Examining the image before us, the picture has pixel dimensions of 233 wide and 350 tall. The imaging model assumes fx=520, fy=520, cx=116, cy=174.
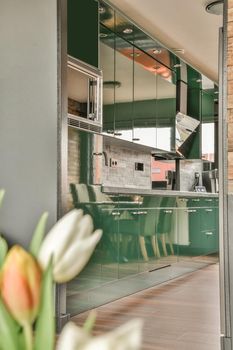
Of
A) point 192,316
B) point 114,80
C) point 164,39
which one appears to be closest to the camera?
point 192,316

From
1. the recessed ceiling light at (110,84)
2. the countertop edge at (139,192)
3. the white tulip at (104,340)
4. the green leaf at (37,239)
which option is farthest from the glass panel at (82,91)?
the white tulip at (104,340)

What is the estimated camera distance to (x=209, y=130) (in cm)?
864

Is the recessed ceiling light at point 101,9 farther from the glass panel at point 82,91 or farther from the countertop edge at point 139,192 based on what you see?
the countertop edge at point 139,192

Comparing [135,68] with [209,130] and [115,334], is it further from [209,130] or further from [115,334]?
[115,334]

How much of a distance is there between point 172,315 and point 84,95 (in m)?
1.84

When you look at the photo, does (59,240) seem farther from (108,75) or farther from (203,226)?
(203,226)

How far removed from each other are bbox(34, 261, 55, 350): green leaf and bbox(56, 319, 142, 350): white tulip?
0.05m

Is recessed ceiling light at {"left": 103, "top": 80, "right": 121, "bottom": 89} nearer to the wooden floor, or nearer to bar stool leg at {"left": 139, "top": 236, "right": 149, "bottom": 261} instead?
bar stool leg at {"left": 139, "top": 236, "right": 149, "bottom": 261}

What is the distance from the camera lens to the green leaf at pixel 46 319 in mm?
379

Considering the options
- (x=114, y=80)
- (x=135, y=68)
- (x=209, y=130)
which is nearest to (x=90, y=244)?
(x=114, y=80)

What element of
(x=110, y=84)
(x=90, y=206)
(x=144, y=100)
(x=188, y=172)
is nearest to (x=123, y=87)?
(x=110, y=84)

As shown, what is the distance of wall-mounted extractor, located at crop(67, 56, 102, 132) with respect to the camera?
398cm

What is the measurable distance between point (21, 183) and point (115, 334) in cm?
274

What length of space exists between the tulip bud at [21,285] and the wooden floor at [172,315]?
274 centimetres
